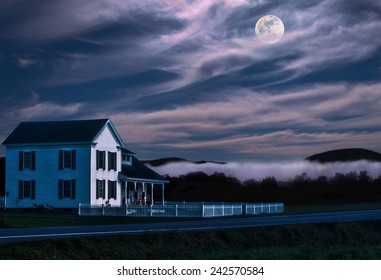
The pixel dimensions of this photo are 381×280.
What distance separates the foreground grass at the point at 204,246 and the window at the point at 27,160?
95.0 feet

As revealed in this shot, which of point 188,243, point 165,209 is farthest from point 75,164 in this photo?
point 188,243

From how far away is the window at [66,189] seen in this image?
177 feet

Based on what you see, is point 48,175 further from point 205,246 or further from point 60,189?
point 205,246

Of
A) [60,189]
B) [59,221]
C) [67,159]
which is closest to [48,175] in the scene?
[60,189]

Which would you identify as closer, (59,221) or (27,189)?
(59,221)

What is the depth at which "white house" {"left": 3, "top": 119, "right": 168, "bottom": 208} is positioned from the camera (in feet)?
177

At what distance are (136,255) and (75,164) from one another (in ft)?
108

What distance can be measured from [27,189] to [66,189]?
3.83m

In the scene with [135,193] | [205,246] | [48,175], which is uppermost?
[48,175]

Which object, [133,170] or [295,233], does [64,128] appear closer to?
[133,170]

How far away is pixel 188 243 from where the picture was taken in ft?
81.7

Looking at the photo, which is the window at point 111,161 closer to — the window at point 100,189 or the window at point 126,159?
the window at point 100,189

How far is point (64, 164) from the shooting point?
54.3 meters

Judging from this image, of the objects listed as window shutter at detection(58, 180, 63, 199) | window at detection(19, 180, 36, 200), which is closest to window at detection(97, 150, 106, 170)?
window shutter at detection(58, 180, 63, 199)
